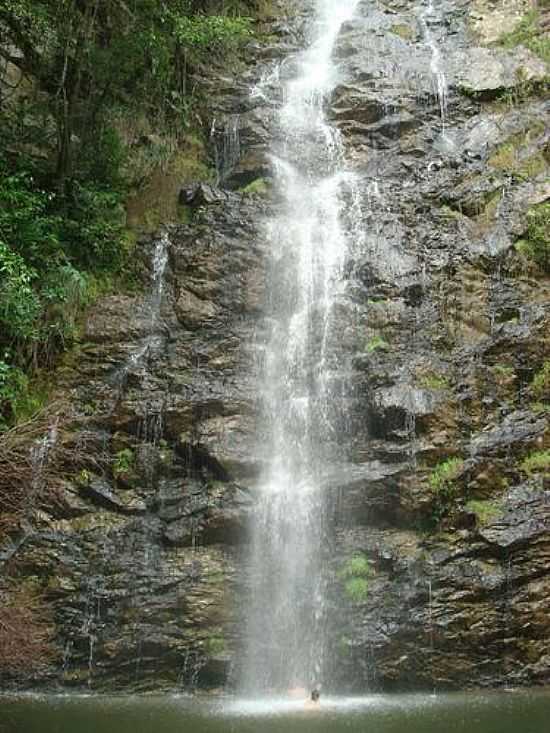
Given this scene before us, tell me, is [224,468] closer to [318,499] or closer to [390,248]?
[318,499]

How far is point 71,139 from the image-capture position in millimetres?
16500

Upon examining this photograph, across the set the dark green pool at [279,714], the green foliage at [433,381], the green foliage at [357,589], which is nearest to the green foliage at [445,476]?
the green foliage at [433,381]

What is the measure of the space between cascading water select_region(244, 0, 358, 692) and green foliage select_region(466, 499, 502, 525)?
2.28 m

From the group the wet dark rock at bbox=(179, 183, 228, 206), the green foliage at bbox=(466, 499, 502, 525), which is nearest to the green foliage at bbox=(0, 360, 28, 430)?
the wet dark rock at bbox=(179, 183, 228, 206)

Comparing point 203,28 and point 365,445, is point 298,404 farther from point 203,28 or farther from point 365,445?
point 203,28

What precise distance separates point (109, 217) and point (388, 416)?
7.45 metres

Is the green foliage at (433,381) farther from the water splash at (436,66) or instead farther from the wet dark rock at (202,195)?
the water splash at (436,66)

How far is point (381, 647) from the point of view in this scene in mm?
10570

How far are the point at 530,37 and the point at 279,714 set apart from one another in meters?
18.2

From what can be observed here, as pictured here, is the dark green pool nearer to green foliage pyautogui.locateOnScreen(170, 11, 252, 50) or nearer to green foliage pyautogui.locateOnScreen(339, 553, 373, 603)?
green foliage pyautogui.locateOnScreen(339, 553, 373, 603)

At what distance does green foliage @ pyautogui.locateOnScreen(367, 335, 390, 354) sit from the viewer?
13.5 meters

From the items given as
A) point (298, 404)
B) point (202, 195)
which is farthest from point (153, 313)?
point (298, 404)

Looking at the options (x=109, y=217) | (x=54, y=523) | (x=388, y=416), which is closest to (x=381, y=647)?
(x=388, y=416)

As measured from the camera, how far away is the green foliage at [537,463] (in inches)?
458
